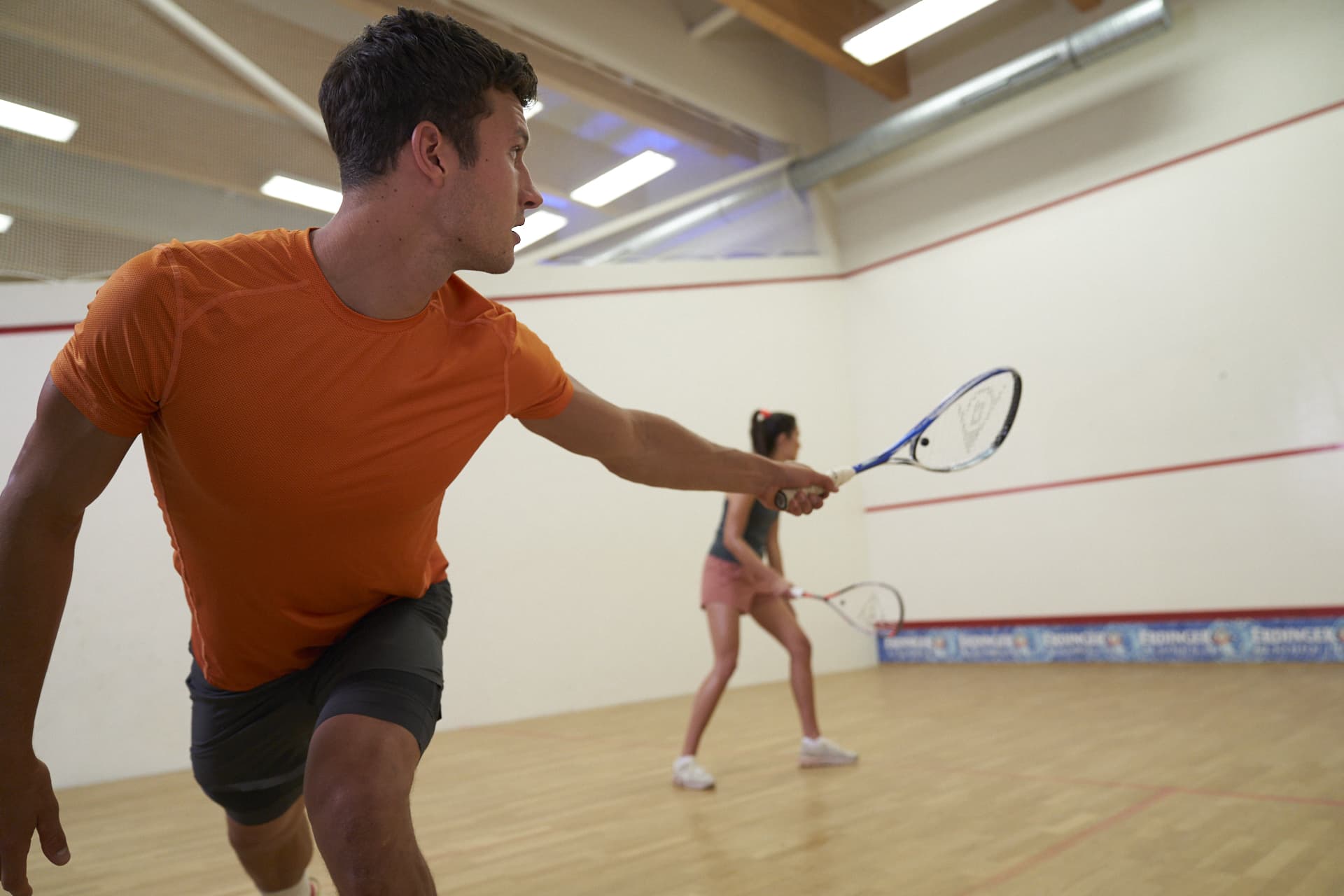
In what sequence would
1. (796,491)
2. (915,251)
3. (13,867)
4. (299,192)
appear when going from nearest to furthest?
(13,867) < (796,491) < (299,192) < (915,251)

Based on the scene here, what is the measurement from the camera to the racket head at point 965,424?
2340 millimetres

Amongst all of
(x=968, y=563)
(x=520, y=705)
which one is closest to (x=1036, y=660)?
(x=968, y=563)

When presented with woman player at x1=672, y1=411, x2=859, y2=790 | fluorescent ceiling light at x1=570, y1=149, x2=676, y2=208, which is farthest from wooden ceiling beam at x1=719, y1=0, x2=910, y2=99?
woman player at x1=672, y1=411, x2=859, y2=790

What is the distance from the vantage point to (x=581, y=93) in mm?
5320

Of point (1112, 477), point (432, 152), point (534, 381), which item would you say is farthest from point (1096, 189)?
point (432, 152)

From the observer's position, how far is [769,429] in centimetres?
→ 329

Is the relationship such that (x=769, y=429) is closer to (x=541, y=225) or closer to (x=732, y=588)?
(x=732, y=588)

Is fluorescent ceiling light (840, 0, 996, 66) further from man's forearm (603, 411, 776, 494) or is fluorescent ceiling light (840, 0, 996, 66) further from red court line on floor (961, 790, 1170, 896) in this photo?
man's forearm (603, 411, 776, 494)

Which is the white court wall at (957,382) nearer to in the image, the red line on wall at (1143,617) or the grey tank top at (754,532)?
the red line on wall at (1143,617)

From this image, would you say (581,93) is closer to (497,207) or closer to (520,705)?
(520,705)

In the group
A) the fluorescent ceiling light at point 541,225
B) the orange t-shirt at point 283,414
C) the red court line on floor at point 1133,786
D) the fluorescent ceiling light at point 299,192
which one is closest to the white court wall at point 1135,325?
the fluorescent ceiling light at point 541,225

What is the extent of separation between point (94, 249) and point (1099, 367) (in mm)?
4945

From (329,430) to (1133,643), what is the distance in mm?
5059

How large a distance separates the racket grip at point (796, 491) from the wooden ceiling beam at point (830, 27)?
3842 mm
